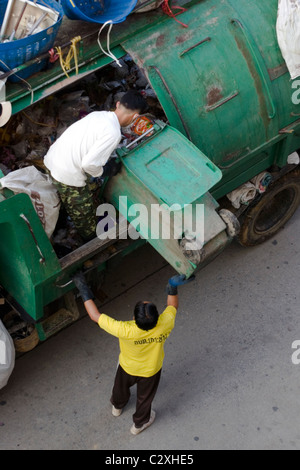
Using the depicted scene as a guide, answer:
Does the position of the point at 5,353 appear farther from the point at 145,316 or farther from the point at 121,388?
the point at 145,316

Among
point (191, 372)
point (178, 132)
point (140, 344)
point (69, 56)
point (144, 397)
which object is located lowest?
point (191, 372)

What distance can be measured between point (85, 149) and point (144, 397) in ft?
5.85

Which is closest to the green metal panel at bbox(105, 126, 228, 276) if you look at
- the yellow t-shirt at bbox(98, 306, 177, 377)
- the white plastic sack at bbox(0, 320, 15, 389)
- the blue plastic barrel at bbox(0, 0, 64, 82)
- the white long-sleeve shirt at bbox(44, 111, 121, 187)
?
the white long-sleeve shirt at bbox(44, 111, 121, 187)

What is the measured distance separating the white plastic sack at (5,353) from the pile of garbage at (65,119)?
2.25ft

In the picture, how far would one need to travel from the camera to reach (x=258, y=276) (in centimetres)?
532

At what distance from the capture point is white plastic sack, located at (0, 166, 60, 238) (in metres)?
3.79

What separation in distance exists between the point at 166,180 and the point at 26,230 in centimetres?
93

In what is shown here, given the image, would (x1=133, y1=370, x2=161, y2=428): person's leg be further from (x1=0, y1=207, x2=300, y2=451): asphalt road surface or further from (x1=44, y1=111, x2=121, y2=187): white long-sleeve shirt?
(x1=44, y1=111, x2=121, y2=187): white long-sleeve shirt

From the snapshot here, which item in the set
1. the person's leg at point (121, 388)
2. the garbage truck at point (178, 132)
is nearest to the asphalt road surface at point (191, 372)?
the person's leg at point (121, 388)

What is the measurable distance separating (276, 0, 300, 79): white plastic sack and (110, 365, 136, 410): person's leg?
2582mm

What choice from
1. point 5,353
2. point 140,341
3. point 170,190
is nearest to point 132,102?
point 170,190

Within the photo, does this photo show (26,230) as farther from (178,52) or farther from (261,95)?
(261,95)

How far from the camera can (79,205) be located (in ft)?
13.2
